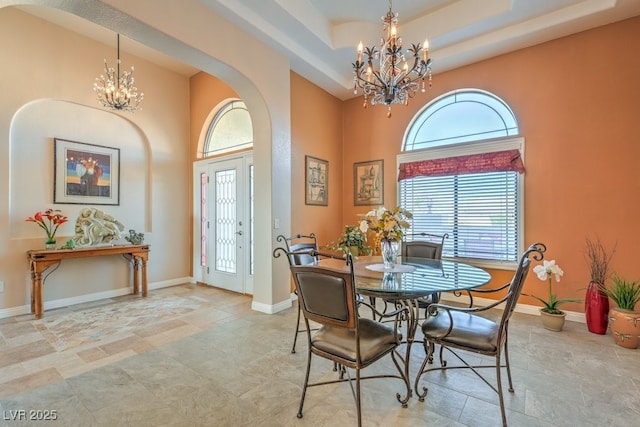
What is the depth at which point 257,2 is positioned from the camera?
3.07m

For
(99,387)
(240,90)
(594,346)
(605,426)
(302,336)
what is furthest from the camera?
(240,90)

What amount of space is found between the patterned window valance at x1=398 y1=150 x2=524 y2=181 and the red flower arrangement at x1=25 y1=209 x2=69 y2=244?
15.9ft

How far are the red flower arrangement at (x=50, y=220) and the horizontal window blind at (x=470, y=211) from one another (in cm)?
491

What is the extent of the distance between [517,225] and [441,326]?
248 cm

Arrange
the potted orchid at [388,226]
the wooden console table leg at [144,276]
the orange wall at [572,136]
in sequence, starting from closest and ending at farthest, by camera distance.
→ the potted orchid at [388,226] → the orange wall at [572,136] → the wooden console table leg at [144,276]

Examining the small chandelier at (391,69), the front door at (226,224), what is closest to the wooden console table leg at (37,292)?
the front door at (226,224)

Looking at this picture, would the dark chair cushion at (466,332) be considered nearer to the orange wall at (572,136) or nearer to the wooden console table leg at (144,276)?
the orange wall at (572,136)

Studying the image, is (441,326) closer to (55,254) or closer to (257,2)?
(257,2)

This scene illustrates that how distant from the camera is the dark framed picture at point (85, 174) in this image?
4.06 meters

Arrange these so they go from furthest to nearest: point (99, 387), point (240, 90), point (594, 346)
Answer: point (240, 90) < point (594, 346) < point (99, 387)

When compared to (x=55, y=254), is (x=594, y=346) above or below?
below

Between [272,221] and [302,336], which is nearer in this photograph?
[302,336]

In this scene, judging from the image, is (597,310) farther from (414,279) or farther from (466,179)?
(414,279)

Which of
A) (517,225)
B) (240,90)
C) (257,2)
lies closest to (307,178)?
(240,90)
